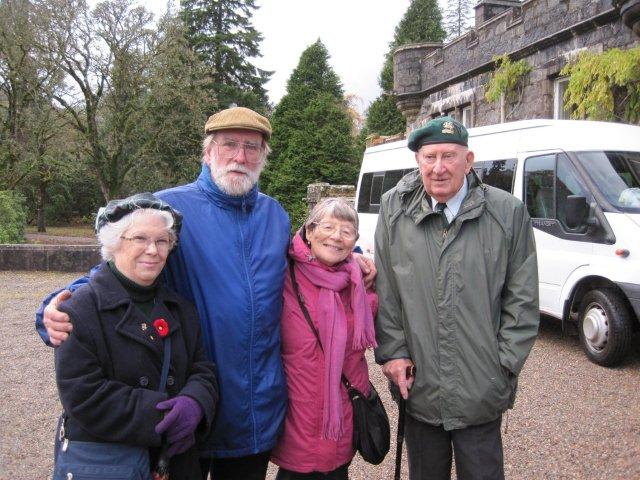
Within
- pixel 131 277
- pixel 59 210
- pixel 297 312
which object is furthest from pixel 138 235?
pixel 59 210

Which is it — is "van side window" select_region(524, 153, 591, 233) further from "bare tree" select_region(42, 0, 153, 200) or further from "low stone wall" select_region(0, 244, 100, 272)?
"bare tree" select_region(42, 0, 153, 200)

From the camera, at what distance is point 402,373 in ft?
7.61

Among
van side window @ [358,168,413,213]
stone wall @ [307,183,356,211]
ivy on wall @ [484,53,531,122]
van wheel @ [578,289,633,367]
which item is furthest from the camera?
stone wall @ [307,183,356,211]

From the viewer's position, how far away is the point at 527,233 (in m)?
2.28

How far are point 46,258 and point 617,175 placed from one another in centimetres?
1092

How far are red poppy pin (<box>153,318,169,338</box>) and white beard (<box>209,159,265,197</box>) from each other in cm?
60

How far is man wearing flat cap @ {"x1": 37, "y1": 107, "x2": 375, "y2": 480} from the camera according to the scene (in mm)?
2170

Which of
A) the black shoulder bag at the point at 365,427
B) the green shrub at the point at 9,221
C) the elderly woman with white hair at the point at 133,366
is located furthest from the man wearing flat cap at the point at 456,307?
the green shrub at the point at 9,221

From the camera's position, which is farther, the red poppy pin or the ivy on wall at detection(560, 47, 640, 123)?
the ivy on wall at detection(560, 47, 640, 123)

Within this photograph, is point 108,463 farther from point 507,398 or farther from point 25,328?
point 25,328

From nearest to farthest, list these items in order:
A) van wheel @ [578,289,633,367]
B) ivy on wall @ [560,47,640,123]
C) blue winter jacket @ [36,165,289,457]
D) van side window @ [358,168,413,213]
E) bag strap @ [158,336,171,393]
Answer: bag strap @ [158,336,171,393] < blue winter jacket @ [36,165,289,457] < van wheel @ [578,289,633,367] < ivy on wall @ [560,47,640,123] < van side window @ [358,168,413,213]

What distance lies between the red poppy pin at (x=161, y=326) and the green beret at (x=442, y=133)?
4.24ft

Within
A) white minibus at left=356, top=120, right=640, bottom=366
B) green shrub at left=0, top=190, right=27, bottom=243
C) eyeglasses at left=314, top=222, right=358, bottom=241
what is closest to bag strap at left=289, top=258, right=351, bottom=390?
eyeglasses at left=314, top=222, right=358, bottom=241

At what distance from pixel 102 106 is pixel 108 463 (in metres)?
22.5
